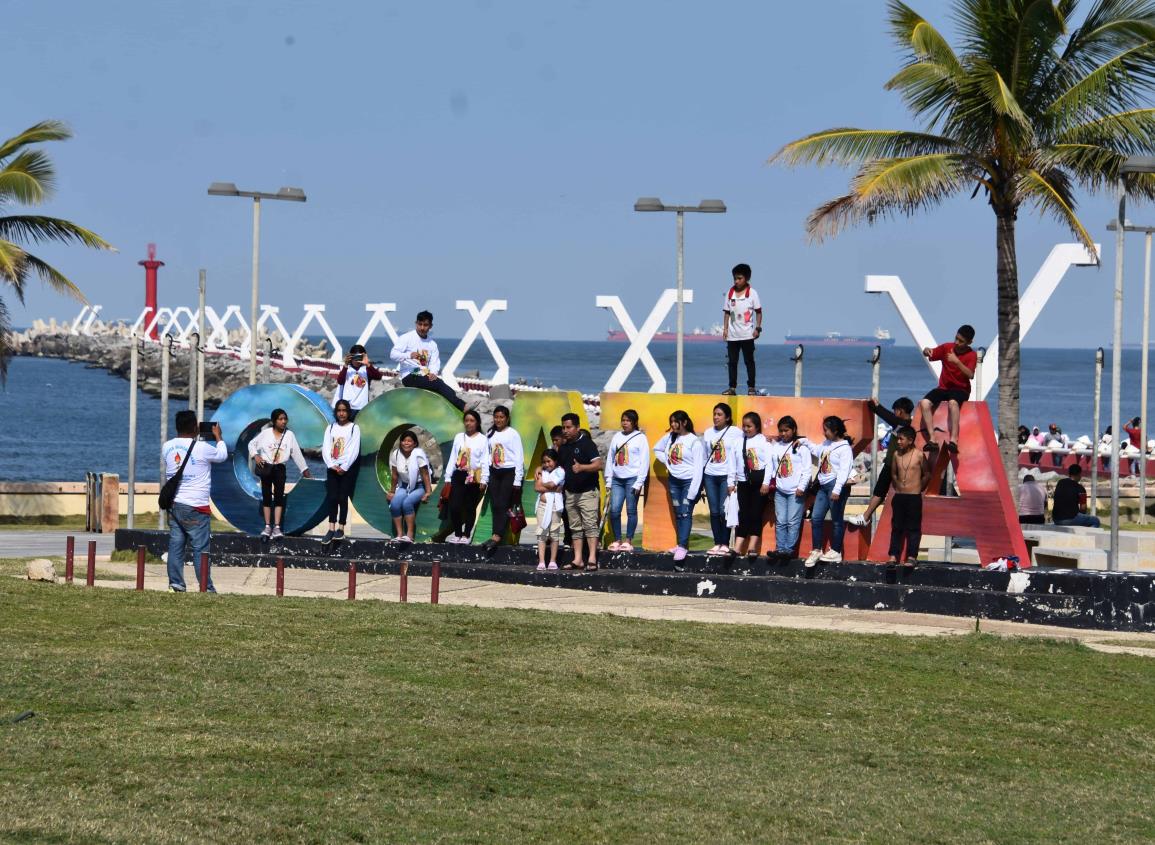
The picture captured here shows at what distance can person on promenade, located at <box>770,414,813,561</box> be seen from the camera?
56.1 ft

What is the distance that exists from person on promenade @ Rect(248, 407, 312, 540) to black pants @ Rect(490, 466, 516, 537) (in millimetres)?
2137

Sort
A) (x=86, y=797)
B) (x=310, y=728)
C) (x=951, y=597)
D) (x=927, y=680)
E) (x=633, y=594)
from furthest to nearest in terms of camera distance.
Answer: (x=633, y=594)
(x=951, y=597)
(x=927, y=680)
(x=310, y=728)
(x=86, y=797)

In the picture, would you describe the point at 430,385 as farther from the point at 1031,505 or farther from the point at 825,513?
the point at 1031,505

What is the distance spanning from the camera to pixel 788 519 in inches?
680

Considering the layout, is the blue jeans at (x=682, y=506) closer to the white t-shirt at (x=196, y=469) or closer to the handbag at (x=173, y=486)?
the white t-shirt at (x=196, y=469)

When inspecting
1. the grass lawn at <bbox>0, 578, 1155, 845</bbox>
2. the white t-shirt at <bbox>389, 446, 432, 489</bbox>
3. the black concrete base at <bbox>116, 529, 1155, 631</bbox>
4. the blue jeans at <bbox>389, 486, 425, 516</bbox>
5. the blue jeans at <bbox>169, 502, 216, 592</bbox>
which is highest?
the white t-shirt at <bbox>389, 446, 432, 489</bbox>

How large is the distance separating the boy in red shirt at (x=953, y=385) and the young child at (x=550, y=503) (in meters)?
3.82

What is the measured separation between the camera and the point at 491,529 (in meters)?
19.2

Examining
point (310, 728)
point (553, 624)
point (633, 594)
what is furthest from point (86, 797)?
point (633, 594)

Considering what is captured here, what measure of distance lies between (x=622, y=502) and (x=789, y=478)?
2.04 m

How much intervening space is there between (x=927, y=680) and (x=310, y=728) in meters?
4.80

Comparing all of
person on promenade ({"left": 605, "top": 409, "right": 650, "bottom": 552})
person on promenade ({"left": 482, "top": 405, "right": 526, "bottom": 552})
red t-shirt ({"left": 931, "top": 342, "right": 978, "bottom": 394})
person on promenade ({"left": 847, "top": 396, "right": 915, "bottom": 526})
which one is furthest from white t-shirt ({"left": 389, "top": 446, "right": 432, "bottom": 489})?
red t-shirt ({"left": 931, "top": 342, "right": 978, "bottom": 394})

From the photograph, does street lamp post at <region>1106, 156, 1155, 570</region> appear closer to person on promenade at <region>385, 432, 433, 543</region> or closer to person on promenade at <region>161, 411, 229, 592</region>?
person on promenade at <region>385, 432, 433, 543</region>

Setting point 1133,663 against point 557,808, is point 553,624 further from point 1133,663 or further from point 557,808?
point 557,808
